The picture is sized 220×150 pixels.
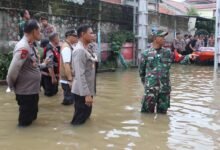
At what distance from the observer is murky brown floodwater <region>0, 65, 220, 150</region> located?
5684mm

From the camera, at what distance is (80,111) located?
6.45 metres

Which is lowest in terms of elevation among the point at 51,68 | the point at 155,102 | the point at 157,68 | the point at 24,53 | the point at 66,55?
the point at 155,102

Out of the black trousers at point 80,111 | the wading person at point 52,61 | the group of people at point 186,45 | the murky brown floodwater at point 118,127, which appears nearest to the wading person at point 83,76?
the black trousers at point 80,111

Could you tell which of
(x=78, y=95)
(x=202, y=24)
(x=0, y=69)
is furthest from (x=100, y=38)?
(x=202, y=24)

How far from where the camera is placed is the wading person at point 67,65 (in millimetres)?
7234

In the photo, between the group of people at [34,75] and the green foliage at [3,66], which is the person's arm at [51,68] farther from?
the green foliage at [3,66]

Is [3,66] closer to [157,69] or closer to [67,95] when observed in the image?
[67,95]

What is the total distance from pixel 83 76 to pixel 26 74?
2.80 feet

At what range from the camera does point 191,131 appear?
255 inches

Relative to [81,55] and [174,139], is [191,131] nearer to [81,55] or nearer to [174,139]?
[174,139]

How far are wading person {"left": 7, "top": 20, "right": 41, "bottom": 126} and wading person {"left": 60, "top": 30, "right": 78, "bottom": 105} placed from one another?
0.94 metres

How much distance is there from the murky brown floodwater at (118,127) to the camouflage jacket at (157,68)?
1.91ft

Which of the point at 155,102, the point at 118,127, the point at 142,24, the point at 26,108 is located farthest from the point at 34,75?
the point at 142,24

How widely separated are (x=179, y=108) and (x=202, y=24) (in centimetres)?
2042
